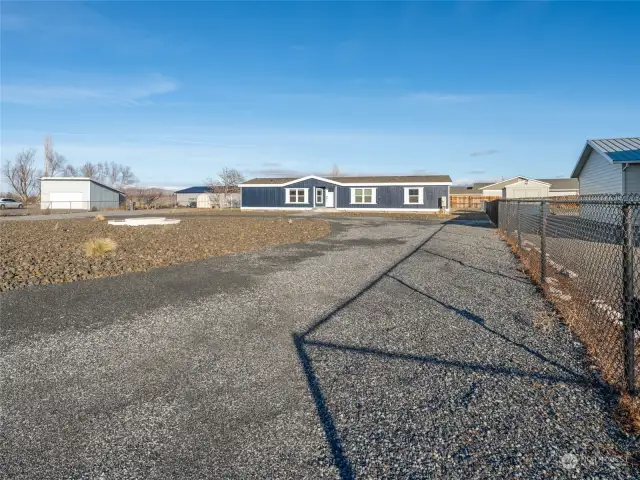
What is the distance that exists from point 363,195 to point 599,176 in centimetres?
2279

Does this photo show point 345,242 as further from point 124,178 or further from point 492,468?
point 124,178

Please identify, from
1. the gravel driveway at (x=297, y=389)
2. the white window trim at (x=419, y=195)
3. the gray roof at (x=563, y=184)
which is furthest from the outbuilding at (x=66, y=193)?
the gray roof at (x=563, y=184)

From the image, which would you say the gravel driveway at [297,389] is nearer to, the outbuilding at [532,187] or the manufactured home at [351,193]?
the manufactured home at [351,193]

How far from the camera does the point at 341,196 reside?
40.6 metres

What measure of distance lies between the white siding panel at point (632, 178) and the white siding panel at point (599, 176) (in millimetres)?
391

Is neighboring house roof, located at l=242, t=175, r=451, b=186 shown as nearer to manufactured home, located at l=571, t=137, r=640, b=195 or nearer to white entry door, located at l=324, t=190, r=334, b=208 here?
white entry door, located at l=324, t=190, r=334, b=208

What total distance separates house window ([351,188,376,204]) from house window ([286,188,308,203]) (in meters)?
4.87

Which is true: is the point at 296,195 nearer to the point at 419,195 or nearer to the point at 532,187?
the point at 419,195

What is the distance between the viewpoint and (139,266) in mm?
9328

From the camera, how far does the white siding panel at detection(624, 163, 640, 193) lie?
15445 mm

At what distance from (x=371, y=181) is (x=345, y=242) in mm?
26941

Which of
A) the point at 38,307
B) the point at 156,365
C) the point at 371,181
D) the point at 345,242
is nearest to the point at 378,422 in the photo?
the point at 156,365

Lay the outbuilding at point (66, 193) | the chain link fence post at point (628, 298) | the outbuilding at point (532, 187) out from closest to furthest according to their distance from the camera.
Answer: the chain link fence post at point (628, 298), the outbuilding at point (66, 193), the outbuilding at point (532, 187)

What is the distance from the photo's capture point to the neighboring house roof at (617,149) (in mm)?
15620
